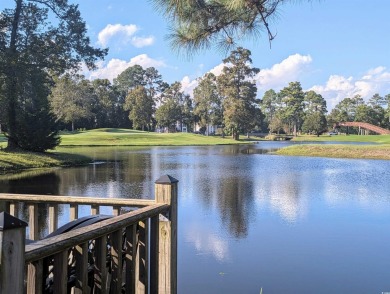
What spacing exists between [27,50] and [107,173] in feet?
28.8

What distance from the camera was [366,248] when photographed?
23.1ft

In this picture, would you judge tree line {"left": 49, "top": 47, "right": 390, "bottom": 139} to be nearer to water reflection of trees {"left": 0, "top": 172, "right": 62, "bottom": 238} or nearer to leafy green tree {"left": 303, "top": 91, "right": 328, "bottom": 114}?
leafy green tree {"left": 303, "top": 91, "right": 328, "bottom": 114}

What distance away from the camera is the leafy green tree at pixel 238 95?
67062 mm

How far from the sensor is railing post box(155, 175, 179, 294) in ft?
11.9

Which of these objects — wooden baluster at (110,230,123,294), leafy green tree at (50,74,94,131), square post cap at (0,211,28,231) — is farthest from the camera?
leafy green tree at (50,74,94,131)

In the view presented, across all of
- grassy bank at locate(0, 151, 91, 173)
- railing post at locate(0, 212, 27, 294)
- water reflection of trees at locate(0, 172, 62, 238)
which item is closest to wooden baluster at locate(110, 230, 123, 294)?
railing post at locate(0, 212, 27, 294)

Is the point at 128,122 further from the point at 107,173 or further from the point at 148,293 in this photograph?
the point at 148,293

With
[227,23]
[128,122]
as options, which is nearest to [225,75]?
[128,122]

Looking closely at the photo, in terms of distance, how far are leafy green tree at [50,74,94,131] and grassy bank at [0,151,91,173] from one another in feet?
115

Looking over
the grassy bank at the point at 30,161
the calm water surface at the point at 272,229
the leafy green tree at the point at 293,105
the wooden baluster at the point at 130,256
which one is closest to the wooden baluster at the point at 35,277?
the wooden baluster at the point at 130,256

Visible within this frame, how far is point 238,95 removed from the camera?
6925cm

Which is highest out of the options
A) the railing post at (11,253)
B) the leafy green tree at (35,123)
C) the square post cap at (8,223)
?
the leafy green tree at (35,123)

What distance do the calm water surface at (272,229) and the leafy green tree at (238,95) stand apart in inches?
1985

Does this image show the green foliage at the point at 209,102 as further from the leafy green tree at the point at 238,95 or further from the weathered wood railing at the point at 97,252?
the weathered wood railing at the point at 97,252
